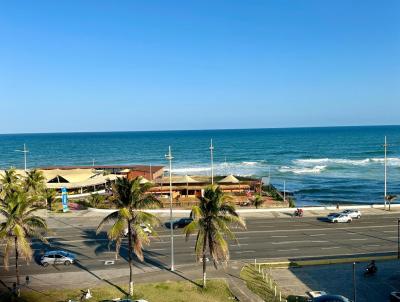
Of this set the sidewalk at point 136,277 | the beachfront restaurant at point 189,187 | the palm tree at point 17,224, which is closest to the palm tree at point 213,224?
the sidewalk at point 136,277

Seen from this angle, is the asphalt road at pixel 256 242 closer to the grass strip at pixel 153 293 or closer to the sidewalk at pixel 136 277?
the sidewalk at pixel 136 277

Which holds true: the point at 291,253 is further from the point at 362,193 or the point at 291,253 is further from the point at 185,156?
the point at 185,156

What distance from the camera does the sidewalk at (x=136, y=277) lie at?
31047mm

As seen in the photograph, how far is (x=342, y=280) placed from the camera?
33.0 metres

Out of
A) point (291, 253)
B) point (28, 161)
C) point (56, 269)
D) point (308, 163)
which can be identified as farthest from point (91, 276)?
point (28, 161)

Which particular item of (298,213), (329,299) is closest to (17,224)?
(329,299)

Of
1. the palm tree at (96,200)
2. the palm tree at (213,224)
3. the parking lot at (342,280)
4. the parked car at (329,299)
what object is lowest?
the parking lot at (342,280)

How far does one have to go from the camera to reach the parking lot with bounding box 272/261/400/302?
30906 millimetres

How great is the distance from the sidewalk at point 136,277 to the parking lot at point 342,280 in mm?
3459

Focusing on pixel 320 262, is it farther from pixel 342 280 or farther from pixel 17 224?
pixel 17 224

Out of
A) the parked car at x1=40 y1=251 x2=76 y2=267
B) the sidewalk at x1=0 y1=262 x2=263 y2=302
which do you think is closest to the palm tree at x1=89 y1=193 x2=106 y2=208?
the parked car at x1=40 y1=251 x2=76 y2=267

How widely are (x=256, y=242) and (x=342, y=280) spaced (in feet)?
36.2

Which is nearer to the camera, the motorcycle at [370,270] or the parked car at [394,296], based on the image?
the parked car at [394,296]

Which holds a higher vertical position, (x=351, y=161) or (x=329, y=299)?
(x=351, y=161)
